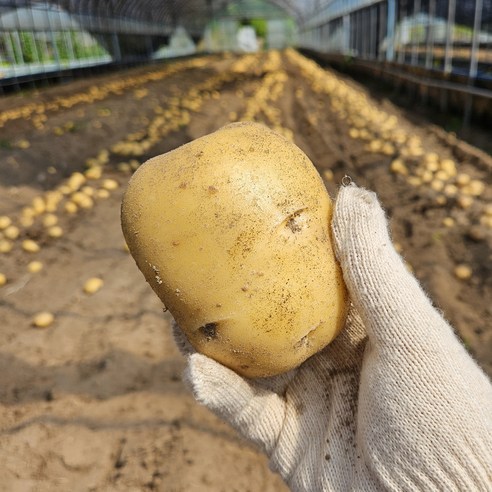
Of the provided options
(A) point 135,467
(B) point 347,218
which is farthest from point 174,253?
(A) point 135,467

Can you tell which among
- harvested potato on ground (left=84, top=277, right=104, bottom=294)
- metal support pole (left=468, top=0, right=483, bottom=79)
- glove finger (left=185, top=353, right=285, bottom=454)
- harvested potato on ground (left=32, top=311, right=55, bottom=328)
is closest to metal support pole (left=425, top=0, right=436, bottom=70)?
metal support pole (left=468, top=0, right=483, bottom=79)

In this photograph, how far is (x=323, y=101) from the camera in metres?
11.1

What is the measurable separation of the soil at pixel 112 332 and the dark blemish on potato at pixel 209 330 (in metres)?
1.29

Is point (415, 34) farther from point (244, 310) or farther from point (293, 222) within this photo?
point (244, 310)

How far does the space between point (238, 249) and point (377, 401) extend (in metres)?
0.54

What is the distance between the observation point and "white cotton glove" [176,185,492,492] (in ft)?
4.15

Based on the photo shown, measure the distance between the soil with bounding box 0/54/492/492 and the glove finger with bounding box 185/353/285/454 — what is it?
1032mm

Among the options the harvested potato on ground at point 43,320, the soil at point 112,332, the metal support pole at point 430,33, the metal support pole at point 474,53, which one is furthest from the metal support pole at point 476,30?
the harvested potato on ground at point 43,320

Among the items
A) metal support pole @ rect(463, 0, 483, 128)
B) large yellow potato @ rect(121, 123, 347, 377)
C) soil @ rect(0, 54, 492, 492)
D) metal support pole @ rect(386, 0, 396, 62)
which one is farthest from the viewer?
metal support pole @ rect(386, 0, 396, 62)

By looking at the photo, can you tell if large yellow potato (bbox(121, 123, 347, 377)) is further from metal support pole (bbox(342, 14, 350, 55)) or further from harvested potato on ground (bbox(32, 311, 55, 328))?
metal support pole (bbox(342, 14, 350, 55))

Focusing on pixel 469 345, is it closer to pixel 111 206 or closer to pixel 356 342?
pixel 356 342

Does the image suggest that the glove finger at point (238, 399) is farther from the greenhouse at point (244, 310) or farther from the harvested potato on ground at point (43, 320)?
the harvested potato on ground at point (43, 320)

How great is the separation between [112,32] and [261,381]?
2207 cm

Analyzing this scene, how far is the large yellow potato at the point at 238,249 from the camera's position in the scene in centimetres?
141
